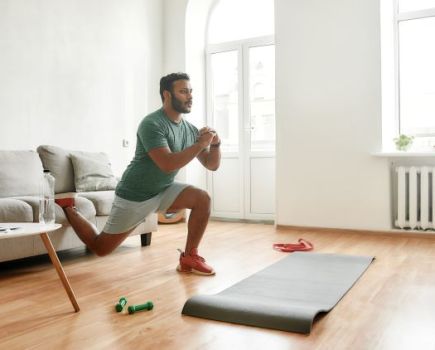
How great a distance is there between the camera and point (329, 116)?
435 centimetres

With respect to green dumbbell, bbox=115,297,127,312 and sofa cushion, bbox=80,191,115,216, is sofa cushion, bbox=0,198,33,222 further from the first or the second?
green dumbbell, bbox=115,297,127,312

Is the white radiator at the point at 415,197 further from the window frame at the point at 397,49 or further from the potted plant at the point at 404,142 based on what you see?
the window frame at the point at 397,49

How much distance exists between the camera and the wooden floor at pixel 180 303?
161 cm

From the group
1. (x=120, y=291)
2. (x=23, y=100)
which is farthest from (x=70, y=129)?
(x=120, y=291)

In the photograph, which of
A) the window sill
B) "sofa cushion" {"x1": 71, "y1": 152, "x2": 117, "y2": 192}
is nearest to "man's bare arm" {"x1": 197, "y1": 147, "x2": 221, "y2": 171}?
"sofa cushion" {"x1": 71, "y1": 152, "x2": 117, "y2": 192}

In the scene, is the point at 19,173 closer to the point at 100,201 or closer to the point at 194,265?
the point at 100,201

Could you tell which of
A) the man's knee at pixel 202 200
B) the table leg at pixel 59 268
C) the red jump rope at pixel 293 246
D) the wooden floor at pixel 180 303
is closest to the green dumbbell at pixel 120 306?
the wooden floor at pixel 180 303

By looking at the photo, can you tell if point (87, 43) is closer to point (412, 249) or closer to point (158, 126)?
point (158, 126)

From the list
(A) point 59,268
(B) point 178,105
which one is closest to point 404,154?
(B) point 178,105

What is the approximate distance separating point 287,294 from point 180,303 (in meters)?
0.50

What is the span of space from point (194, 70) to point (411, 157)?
256 centimetres

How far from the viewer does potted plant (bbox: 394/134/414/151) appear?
407cm

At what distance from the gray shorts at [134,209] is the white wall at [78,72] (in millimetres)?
1484

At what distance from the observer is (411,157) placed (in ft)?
13.4
